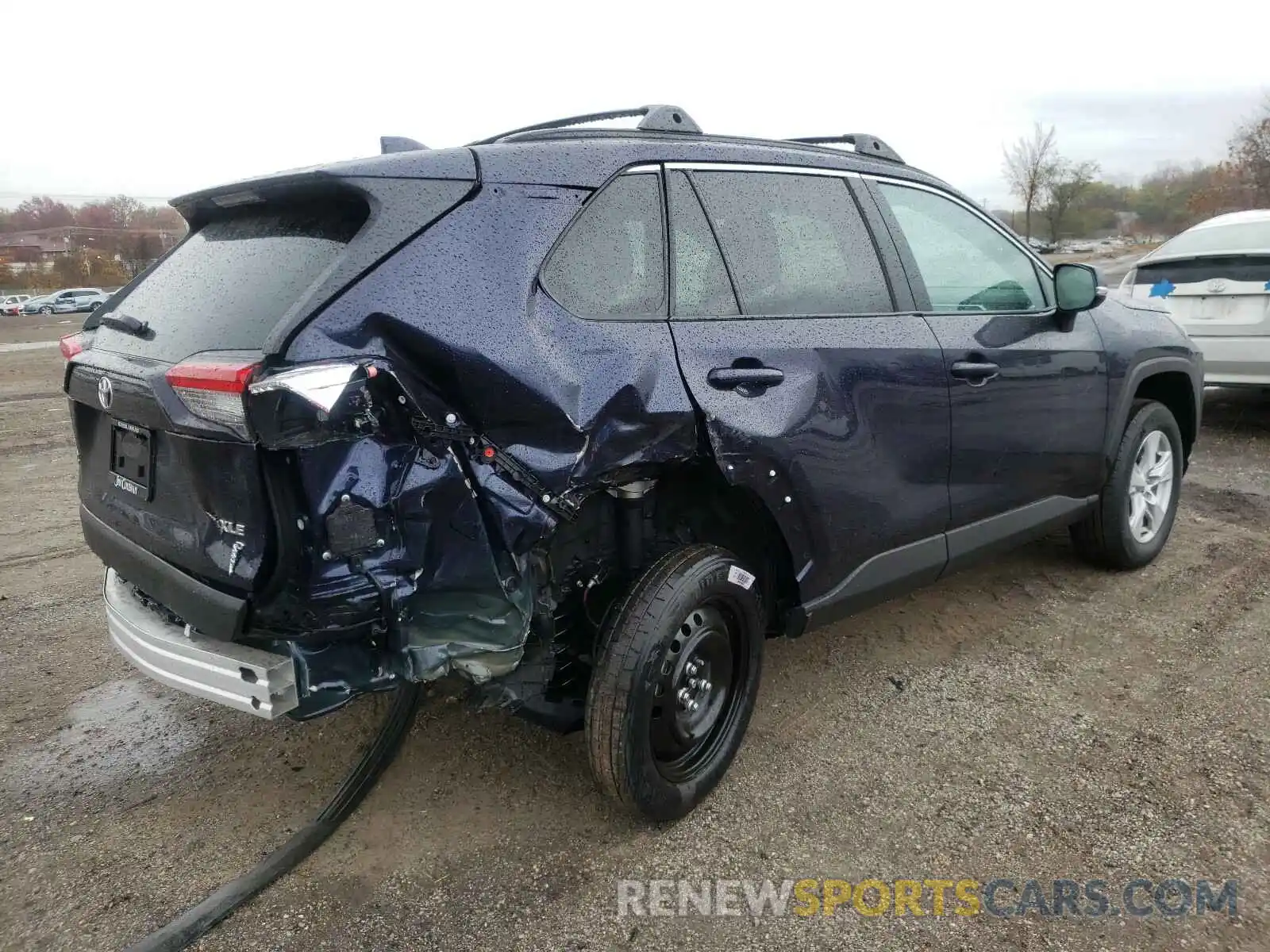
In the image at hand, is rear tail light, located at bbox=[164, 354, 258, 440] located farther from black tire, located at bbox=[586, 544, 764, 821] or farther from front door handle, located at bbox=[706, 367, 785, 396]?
front door handle, located at bbox=[706, 367, 785, 396]

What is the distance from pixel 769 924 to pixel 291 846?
4.44 feet

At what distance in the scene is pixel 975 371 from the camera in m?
3.34

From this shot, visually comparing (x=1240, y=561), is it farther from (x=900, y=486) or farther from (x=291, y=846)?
(x=291, y=846)

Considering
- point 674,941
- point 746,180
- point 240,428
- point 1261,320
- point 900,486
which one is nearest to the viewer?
point 240,428

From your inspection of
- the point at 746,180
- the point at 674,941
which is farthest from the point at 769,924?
the point at 746,180

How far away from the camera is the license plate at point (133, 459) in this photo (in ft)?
7.87

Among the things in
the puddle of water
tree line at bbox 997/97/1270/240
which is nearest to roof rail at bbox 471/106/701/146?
the puddle of water

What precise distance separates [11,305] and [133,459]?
51.9m

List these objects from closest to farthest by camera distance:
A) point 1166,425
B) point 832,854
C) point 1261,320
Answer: point 832,854 < point 1166,425 < point 1261,320

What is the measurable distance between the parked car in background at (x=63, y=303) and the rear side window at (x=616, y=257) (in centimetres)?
4733

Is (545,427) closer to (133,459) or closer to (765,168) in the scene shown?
(133,459)

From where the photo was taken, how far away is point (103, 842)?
2641mm

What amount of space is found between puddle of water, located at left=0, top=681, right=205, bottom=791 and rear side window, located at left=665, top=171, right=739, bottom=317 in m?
2.30

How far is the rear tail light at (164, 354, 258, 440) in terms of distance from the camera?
6.50ft
